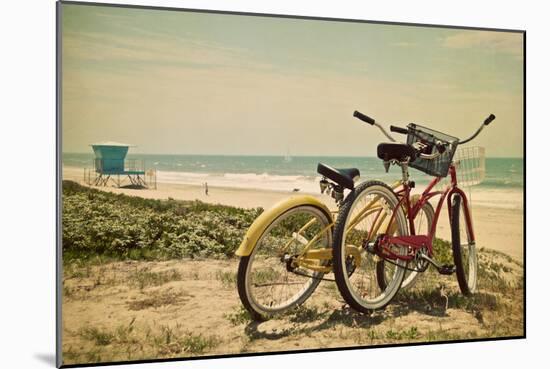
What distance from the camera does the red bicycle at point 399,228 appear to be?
549 centimetres

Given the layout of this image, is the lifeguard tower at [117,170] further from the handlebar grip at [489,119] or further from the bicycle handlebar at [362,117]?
the handlebar grip at [489,119]

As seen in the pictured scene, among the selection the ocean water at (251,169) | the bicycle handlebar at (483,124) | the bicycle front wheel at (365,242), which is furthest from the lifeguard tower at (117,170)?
the bicycle handlebar at (483,124)

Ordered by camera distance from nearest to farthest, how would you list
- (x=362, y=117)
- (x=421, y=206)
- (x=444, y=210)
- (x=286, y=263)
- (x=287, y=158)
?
1. (x=286, y=263)
2. (x=287, y=158)
3. (x=362, y=117)
4. (x=421, y=206)
5. (x=444, y=210)

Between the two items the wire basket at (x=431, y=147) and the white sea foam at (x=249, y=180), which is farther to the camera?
the wire basket at (x=431, y=147)

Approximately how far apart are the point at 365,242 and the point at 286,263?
58 cm

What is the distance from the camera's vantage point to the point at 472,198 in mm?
6035

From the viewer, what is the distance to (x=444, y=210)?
19.4 feet

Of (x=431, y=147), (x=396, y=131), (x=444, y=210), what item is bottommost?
(x=444, y=210)

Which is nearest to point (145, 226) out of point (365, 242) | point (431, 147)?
point (365, 242)

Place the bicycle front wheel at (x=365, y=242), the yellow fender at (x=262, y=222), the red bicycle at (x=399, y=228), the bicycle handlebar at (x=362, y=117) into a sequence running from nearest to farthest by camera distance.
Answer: the yellow fender at (x=262, y=222)
the bicycle front wheel at (x=365, y=242)
the red bicycle at (x=399, y=228)
the bicycle handlebar at (x=362, y=117)

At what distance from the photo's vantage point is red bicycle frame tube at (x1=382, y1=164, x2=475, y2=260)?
18.7 feet

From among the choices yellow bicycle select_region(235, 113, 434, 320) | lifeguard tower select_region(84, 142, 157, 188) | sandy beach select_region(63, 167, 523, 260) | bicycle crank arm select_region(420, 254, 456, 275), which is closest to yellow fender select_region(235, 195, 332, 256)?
yellow bicycle select_region(235, 113, 434, 320)

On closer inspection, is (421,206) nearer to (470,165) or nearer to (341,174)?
(470,165)

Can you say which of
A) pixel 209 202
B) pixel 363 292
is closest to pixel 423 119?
pixel 363 292
